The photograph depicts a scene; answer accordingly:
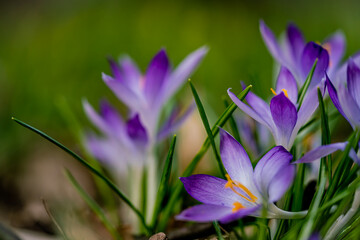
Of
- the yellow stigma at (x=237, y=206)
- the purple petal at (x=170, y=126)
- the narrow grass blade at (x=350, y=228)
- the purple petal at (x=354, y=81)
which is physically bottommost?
the narrow grass blade at (x=350, y=228)

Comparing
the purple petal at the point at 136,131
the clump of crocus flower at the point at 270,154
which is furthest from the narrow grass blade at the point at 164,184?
the purple petal at the point at 136,131

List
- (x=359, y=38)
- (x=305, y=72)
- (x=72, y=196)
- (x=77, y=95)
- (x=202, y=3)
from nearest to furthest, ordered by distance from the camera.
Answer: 1. (x=305, y=72)
2. (x=72, y=196)
3. (x=77, y=95)
4. (x=359, y=38)
5. (x=202, y=3)

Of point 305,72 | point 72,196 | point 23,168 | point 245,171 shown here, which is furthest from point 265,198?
point 23,168

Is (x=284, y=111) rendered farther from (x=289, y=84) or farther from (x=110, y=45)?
(x=110, y=45)

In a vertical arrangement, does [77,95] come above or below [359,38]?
above

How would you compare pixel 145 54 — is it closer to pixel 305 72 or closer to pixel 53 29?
pixel 53 29

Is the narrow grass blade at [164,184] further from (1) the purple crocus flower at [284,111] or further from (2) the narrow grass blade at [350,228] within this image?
(2) the narrow grass blade at [350,228]

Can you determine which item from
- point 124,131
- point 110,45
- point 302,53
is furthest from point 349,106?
point 110,45

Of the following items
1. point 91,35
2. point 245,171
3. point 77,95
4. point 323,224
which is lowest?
point 323,224
